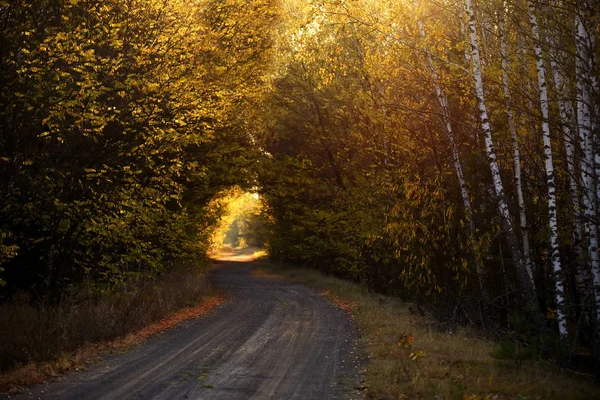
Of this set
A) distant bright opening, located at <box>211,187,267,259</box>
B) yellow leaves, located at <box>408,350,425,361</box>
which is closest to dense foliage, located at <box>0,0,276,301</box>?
yellow leaves, located at <box>408,350,425,361</box>

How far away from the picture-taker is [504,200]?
12758 millimetres

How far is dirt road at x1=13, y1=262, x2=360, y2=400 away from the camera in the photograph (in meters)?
8.79

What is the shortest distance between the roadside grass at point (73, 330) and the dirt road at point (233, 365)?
48cm

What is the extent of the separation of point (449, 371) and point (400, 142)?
9606 mm

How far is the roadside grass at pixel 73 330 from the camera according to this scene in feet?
33.4

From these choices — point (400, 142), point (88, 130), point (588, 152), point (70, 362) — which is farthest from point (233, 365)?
point (400, 142)

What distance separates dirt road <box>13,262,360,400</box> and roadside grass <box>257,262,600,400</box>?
52 cm

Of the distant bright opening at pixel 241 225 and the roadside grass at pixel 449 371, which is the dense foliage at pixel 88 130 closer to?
the roadside grass at pixel 449 371

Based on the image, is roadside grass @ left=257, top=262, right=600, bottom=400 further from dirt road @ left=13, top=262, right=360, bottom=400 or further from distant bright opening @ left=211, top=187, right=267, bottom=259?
distant bright opening @ left=211, top=187, right=267, bottom=259

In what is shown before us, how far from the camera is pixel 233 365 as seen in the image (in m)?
10.7

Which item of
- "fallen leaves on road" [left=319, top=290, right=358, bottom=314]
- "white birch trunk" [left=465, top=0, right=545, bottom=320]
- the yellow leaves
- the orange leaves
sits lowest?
"fallen leaves on road" [left=319, top=290, right=358, bottom=314]

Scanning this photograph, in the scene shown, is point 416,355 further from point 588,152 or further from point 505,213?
point 588,152

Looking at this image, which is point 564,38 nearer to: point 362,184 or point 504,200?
point 504,200

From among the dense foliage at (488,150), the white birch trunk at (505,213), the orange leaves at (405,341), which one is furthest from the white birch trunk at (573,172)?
the orange leaves at (405,341)
